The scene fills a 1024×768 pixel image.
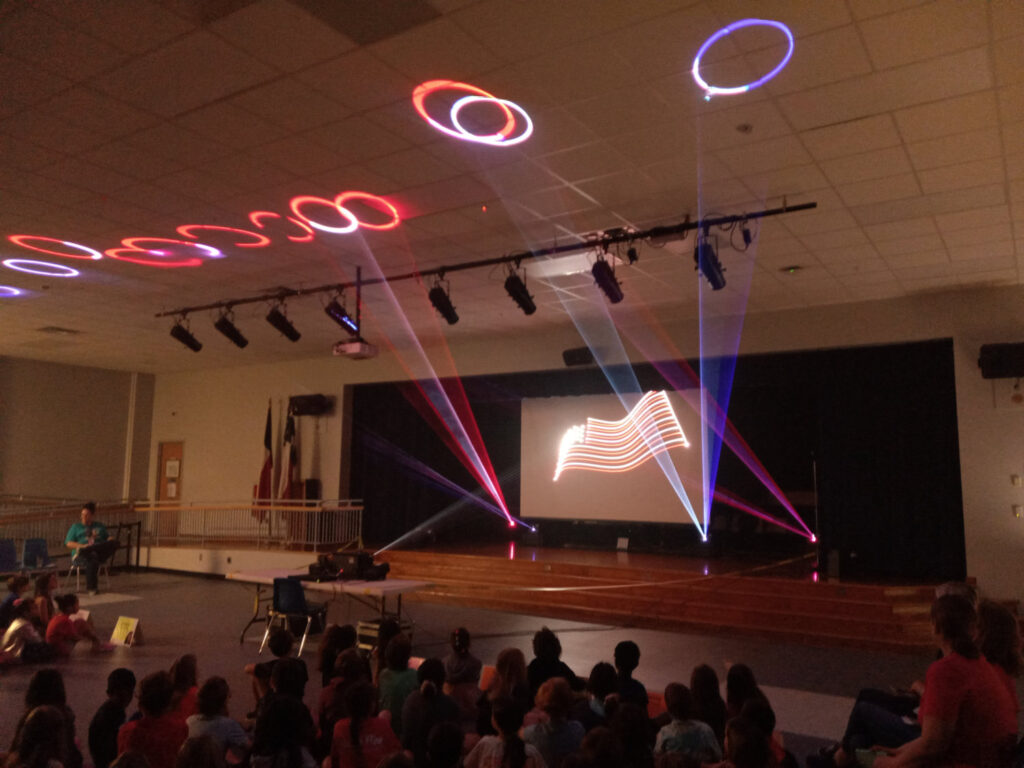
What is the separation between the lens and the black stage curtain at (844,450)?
29.2 ft

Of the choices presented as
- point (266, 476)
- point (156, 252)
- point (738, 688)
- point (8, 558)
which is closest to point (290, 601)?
point (156, 252)

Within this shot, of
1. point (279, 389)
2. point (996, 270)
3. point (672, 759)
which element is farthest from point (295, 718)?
point (279, 389)

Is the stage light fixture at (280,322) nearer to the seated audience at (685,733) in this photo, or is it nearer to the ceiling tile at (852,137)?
the ceiling tile at (852,137)

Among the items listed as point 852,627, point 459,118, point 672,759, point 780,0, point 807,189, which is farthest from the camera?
point 852,627

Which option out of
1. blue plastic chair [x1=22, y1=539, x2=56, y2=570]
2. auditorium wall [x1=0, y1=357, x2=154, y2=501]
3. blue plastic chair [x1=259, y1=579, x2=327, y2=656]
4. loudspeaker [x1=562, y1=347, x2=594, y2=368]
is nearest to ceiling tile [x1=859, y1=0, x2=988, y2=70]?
blue plastic chair [x1=259, y1=579, x2=327, y2=656]

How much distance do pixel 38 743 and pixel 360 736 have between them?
1.13m

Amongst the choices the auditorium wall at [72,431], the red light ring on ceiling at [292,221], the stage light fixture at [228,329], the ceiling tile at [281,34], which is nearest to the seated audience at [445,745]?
the ceiling tile at [281,34]

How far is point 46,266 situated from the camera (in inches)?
297

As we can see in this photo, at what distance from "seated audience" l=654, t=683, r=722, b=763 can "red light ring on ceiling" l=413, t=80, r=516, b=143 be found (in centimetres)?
318

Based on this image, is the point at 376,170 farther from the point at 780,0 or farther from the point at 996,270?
the point at 996,270

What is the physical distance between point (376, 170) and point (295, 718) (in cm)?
363

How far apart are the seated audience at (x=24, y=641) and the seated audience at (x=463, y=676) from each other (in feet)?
14.1

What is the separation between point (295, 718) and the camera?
9.01 ft

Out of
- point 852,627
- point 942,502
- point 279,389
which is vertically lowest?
point 852,627
